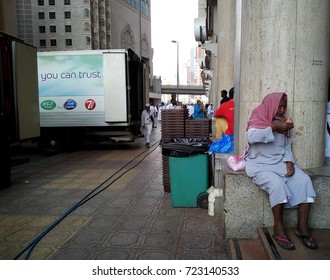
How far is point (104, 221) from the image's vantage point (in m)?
4.85

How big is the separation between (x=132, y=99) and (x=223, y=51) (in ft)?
14.7

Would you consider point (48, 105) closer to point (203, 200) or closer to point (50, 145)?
point (50, 145)

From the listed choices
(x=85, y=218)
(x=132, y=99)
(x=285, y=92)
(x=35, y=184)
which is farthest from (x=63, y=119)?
(x=285, y=92)

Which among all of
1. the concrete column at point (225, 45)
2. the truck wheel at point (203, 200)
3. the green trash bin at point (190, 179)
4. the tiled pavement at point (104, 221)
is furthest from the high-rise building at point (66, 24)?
the truck wheel at point (203, 200)

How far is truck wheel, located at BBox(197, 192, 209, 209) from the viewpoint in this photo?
17.2 feet

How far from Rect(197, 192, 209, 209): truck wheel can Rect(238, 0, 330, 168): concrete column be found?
1690mm

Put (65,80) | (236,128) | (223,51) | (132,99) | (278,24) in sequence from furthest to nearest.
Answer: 1. (132,99)
2. (65,80)
3. (223,51)
4. (236,128)
5. (278,24)

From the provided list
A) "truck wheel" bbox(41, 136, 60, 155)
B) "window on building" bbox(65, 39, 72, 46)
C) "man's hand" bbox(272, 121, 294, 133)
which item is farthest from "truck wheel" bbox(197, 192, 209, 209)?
"window on building" bbox(65, 39, 72, 46)

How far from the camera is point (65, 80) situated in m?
11.8

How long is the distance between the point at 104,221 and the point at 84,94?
25.2 feet

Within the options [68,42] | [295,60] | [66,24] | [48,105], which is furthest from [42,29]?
[295,60]

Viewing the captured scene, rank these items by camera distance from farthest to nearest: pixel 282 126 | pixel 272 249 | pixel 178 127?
pixel 178 127, pixel 282 126, pixel 272 249

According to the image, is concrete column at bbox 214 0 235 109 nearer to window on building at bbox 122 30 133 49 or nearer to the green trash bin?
the green trash bin

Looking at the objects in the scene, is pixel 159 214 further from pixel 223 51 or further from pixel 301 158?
pixel 223 51
